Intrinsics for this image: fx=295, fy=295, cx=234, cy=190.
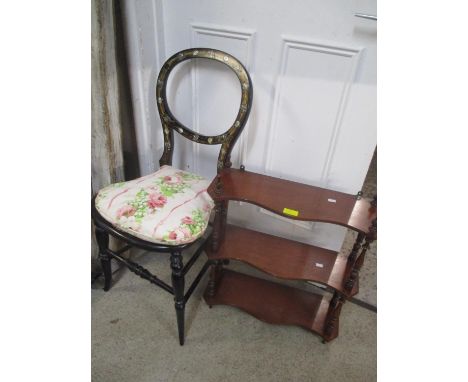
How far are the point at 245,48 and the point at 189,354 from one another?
1268 mm

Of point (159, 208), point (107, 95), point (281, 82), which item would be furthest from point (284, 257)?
point (107, 95)

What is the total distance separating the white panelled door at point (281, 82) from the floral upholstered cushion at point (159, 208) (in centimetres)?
37

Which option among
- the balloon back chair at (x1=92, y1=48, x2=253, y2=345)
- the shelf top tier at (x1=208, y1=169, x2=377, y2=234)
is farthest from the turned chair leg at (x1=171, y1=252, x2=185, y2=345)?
Answer: the shelf top tier at (x1=208, y1=169, x2=377, y2=234)

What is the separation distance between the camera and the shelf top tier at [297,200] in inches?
38.5

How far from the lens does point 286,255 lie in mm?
1247

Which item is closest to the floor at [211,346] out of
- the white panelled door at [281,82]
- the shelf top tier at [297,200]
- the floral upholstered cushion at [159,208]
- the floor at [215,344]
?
the floor at [215,344]

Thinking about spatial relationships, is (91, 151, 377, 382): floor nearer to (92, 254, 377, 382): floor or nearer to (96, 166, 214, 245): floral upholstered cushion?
(92, 254, 377, 382): floor

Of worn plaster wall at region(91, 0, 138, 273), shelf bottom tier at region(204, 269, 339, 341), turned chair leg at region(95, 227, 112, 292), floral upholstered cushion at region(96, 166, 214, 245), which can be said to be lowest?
shelf bottom tier at region(204, 269, 339, 341)

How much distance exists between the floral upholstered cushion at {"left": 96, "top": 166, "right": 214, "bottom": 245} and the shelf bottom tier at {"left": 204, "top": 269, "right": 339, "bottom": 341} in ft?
1.73

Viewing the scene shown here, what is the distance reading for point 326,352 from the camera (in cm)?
129

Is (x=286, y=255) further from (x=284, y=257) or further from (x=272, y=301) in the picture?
(x=272, y=301)

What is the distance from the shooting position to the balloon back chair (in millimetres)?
1020
